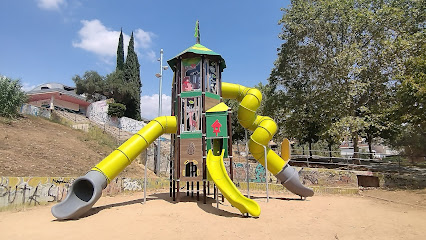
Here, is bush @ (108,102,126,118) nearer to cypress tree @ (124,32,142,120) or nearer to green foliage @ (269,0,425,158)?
cypress tree @ (124,32,142,120)

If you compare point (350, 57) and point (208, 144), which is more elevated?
point (350, 57)

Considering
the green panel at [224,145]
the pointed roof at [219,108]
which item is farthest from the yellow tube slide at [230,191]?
the pointed roof at [219,108]

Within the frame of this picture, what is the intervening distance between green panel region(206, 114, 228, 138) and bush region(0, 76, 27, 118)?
17110 millimetres

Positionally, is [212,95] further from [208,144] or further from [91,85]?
[91,85]

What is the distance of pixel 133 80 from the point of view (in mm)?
41469

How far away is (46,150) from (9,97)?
6.57 meters

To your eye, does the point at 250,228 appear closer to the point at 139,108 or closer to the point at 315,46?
the point at 315,46

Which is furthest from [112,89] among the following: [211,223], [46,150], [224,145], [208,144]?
[211,223]

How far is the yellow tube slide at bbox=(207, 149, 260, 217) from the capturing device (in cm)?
862

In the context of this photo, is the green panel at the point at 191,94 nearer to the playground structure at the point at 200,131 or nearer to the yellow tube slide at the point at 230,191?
the playground structure at the point at 200,131

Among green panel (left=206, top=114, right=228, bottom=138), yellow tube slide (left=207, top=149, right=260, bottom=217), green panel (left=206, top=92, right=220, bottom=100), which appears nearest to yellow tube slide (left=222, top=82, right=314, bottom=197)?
green panel (left=206, top=92, right=220, bottom=100)

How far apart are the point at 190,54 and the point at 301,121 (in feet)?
51.5

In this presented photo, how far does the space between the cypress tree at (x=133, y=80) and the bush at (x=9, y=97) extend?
55.8 feet

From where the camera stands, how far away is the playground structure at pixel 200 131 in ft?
32.2
